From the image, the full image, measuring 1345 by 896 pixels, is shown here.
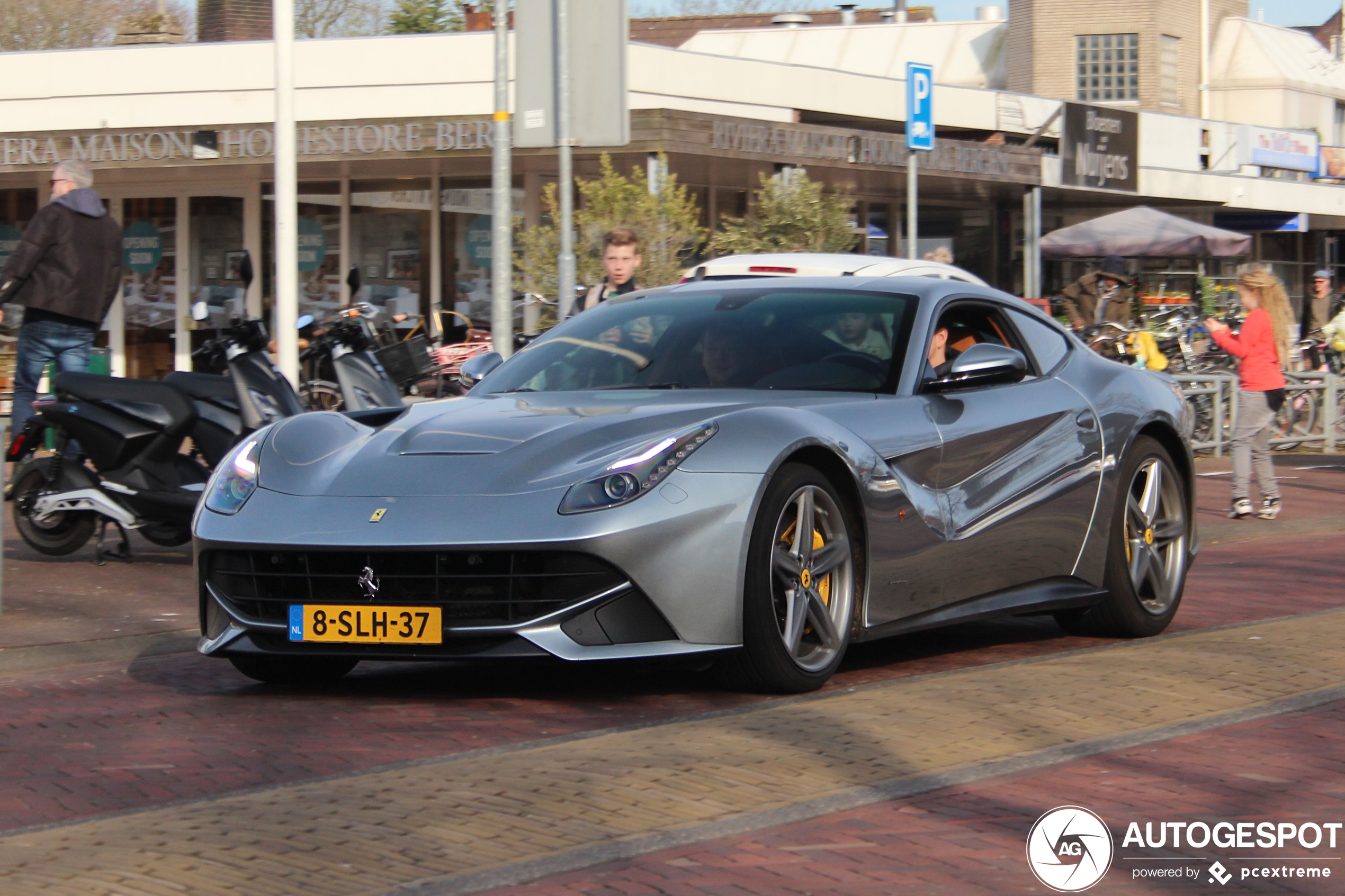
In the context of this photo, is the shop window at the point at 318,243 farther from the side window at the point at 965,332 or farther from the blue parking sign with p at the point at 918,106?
the side window at the point at 965,332

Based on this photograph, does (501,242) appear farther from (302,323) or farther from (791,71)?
(791,71)

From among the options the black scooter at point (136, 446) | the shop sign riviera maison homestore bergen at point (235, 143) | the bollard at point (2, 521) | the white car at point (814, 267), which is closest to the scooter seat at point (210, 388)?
the black scooter at point (136, 446)

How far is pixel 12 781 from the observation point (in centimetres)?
469

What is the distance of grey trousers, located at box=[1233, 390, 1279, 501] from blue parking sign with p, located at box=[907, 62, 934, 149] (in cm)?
374

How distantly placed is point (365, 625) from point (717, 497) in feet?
3.55

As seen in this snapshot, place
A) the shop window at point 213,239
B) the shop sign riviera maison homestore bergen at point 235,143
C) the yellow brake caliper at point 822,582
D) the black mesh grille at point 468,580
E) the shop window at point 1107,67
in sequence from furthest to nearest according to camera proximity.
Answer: the shop window at point 1107,67 → the shop window at point 213,239 → the shop sign riviera maison homestore bergen at point 235,143 → the yellow brake caliper at point 822,582 → the black mesh grille at point 468,580

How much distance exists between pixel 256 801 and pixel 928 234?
3202 cm

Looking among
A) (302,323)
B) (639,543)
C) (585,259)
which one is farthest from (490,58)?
(639,543)

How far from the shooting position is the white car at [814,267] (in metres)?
11.3

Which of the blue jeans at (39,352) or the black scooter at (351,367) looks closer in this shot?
the black scooter at (351,367)

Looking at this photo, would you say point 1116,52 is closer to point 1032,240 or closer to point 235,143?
point 1032,240

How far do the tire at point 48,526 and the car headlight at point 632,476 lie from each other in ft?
15.9

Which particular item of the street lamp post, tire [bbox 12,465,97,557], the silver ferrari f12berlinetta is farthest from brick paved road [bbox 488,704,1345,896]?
the street lamp post

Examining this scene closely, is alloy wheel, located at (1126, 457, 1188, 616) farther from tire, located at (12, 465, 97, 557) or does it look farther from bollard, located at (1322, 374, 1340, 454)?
bollard, located at (1322, 374, 1340, 454)
